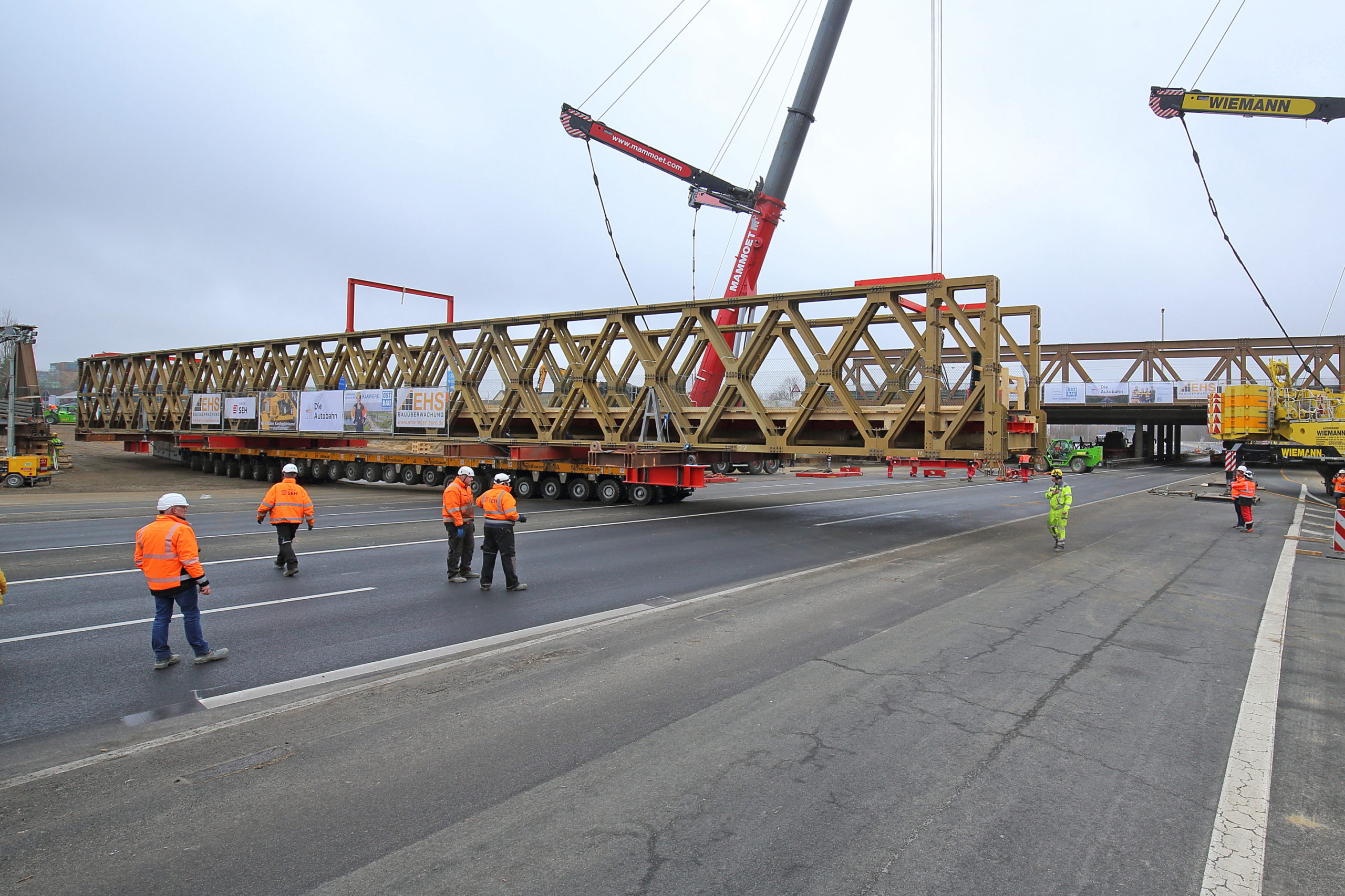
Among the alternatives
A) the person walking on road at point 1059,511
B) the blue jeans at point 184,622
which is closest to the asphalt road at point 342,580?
the blue jeans at point 184,622

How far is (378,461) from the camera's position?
1033 inches

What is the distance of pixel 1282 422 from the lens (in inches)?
978

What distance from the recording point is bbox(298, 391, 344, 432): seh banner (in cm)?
2588

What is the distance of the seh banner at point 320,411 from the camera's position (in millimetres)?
25875

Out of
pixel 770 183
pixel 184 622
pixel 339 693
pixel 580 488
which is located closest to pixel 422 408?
pixel 580 488

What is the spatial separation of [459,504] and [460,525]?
281 mm

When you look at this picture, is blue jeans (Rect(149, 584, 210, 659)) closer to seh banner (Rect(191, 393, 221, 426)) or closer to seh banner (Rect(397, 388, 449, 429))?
seh banner (Rect(397, 388, 449, 429))

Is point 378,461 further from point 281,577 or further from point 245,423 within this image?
point 281,577

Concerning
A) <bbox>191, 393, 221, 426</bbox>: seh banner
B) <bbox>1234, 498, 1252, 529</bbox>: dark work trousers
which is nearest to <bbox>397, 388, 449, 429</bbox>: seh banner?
<bbox>191, 393, 221, 426</bbox>: seh banner

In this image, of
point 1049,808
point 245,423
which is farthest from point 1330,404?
point 245,423

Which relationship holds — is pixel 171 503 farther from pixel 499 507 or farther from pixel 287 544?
pixel 287 544

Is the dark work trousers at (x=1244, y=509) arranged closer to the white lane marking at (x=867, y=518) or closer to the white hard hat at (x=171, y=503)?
the white lane marking at (x=867, y=518)

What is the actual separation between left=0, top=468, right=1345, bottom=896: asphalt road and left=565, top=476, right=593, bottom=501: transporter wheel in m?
11.4

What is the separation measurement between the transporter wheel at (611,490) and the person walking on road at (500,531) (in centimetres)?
1124
